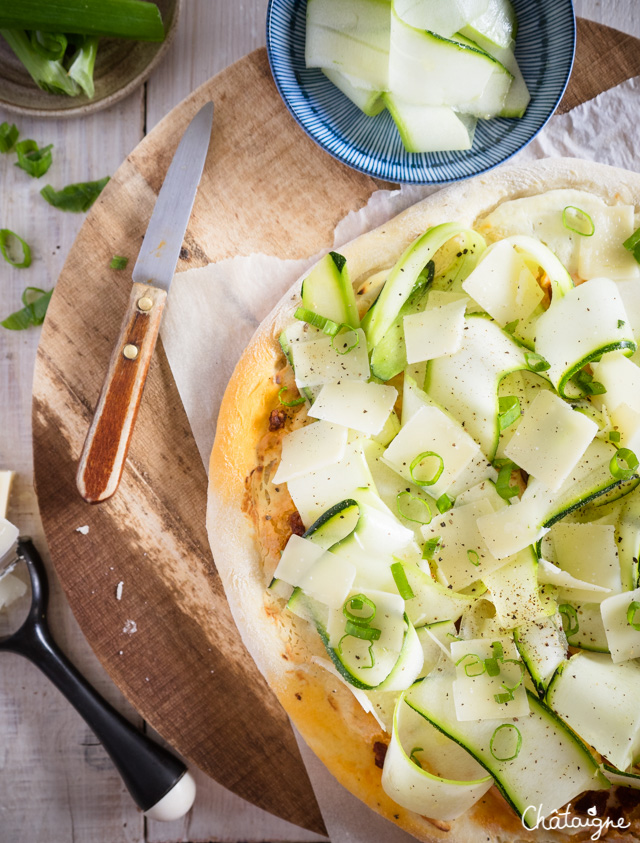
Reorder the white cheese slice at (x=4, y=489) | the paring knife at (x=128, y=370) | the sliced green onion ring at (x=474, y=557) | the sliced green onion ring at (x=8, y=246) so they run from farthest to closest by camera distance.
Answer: the sliced green onion ring at (x=8, y=246) → the white cheese slice at (x=4, y=489) → the paring knife at (x=128, y=370) → the sliced green onion ring at (x=474, y=557)

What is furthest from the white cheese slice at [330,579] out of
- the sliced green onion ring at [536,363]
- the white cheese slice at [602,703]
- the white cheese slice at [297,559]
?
the sliced green onion ring at [536,363]

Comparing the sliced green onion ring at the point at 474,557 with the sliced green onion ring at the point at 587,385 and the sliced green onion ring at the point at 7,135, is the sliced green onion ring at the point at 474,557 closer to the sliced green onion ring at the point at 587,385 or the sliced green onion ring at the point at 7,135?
the sliced green onion ring at the point at 587,385

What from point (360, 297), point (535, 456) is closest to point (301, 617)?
point (535, 456)

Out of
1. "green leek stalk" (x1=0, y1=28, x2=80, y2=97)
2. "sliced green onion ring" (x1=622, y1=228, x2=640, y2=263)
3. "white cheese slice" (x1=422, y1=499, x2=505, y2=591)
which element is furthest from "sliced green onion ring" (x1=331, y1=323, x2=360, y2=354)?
"green leek stalk" (x1=0, y1=28, x2=80, y2=97)

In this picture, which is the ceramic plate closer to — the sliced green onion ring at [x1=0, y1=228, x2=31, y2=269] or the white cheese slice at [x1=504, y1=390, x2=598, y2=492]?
the sliced green onion ring at [x1=0, y1=228, x2=31, y2=269]

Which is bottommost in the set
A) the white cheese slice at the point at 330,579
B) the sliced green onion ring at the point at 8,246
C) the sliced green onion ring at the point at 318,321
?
the white cheese slice at the point at 330,579

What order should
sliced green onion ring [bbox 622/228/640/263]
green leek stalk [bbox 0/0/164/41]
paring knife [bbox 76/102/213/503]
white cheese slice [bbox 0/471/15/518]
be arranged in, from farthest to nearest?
white cheese slice [bbox 0/471/15/518], green leek stalk [bbox 0/0/164/41], paring knife [bbox 76/102/213/503], sliced green onion ring [bbox 622/228/640/263]

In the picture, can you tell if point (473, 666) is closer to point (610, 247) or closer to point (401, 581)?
point (401, 581)
